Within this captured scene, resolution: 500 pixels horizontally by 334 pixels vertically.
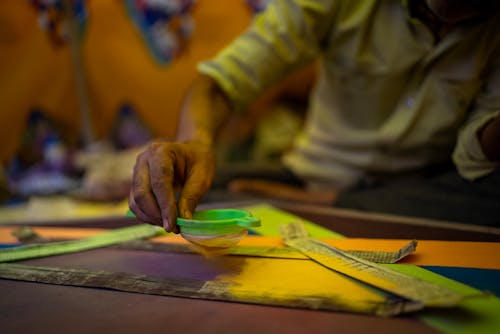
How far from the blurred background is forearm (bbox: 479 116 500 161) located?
1222 millimetres

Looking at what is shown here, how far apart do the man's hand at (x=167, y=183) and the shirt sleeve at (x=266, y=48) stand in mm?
377

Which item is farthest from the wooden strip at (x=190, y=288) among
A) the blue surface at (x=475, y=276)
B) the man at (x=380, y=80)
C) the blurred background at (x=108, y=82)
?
the blurred background at (x=108, y=82)

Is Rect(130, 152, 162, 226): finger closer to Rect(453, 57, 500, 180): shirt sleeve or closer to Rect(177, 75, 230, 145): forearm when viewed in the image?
Rect(177, 75, 230, 145): forearm

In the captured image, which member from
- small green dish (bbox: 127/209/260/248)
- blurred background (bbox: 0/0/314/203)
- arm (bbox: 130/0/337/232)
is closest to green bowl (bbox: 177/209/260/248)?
small green dish (bbox: 127/209/260/248)

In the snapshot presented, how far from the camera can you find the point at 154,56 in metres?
2.17

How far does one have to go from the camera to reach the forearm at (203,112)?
904 millimetres

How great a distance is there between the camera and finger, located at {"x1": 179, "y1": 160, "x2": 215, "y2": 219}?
0.59 m

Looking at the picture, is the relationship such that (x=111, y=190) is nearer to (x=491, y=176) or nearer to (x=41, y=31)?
(x=41, y=31)

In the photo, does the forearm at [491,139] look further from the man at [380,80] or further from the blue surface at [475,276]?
the blue surface at [475,276]

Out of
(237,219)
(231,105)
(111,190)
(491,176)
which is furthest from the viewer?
(111,190)

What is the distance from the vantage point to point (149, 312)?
503mm

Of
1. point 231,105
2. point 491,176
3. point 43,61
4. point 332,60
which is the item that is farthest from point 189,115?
point 43,61

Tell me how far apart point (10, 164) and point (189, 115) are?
1.60 metres

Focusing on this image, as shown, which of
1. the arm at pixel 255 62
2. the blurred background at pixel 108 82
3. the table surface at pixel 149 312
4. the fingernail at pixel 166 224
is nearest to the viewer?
the table surface at pixel 149 312
